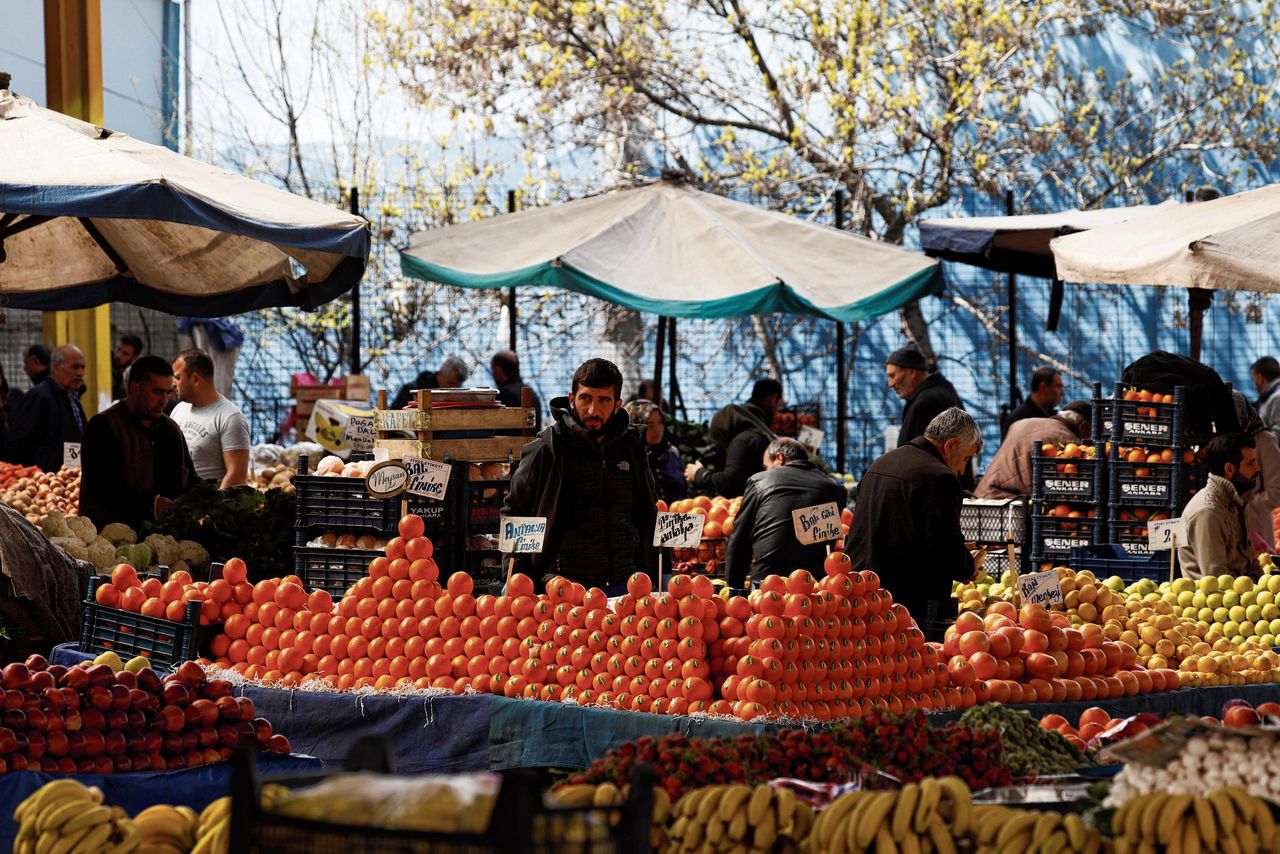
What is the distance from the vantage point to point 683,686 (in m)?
5.13

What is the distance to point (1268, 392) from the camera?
1300 centimetres

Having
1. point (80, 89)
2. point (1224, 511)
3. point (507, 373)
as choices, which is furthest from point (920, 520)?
point (80, 89)

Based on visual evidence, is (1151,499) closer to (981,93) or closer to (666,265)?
(666,265)

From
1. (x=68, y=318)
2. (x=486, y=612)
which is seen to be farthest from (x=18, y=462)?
(x=486, y=612)

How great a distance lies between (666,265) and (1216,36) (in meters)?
10.9

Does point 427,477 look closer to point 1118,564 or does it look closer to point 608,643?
point 608,643

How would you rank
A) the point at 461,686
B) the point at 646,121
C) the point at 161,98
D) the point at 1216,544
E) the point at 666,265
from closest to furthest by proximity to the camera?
1. the point at 461,686
2. the point at 1216,544
3. the point at 666,265
4. the point at 646,121
5. the point at 161,98

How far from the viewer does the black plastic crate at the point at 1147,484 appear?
8.71 meters

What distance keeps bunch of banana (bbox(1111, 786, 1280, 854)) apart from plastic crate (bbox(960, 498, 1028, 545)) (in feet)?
20.5

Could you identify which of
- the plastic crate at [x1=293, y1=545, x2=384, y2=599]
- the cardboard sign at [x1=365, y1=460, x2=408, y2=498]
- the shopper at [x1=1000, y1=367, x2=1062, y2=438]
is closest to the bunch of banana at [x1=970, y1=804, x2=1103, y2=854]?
the cardboard sign at [x1=365, y1=460, x2=408, y2=498]

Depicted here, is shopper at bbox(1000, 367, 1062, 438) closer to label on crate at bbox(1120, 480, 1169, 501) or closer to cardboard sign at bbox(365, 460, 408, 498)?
label on crate at bbox(1120, 480, 1169, 501)

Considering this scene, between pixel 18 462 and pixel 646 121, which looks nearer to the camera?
pixel 18 462


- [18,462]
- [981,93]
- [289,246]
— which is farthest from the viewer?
[981,93]

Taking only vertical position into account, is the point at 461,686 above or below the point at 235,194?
below
